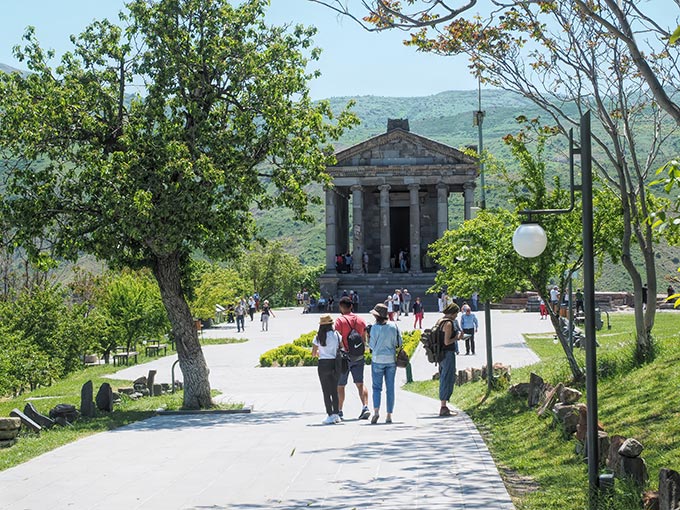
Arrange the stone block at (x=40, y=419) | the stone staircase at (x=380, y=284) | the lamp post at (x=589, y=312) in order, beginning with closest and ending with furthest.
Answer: the lamp post at (x=589, y=312), the stone block at (x=40, y=419), the stone staircase at (x=380, y=284)

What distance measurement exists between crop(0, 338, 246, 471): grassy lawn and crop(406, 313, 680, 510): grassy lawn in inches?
207

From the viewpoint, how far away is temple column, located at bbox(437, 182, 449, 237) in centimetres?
6197

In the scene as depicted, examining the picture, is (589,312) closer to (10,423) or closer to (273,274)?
(10,423)

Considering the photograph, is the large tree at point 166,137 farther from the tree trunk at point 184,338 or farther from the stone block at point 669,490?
the stone block at point 669,490

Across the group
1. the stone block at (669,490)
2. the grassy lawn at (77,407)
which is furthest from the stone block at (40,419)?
the stone block at (669,490)

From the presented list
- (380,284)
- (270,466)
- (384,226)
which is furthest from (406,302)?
(270,466)

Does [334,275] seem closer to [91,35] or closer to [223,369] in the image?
[223,369]

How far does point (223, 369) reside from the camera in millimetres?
→ 28562

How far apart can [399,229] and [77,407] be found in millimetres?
52190

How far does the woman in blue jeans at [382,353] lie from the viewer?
566 inches

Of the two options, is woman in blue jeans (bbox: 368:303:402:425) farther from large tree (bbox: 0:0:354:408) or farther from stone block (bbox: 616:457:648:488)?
stone block (bbox: 616:457:648:488)

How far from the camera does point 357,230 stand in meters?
62.8

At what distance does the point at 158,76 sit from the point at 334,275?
41.9 metres

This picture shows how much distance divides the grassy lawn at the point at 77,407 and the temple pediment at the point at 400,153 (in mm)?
34866
